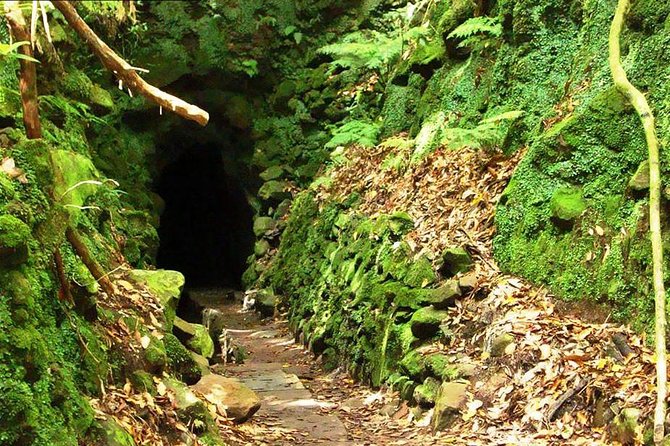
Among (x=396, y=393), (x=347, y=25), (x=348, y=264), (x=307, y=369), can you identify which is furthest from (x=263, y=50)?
(x=396, y=393)

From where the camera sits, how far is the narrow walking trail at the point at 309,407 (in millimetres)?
5711

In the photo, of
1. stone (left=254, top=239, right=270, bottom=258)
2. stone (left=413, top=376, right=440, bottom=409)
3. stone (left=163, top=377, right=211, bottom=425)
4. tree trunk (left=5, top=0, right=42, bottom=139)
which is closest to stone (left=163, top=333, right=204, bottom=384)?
stone (left=163, top=377, right=211, bottom=425)

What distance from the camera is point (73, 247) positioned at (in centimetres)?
474

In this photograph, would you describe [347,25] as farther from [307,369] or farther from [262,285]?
[307,369]

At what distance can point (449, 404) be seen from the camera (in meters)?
5.36

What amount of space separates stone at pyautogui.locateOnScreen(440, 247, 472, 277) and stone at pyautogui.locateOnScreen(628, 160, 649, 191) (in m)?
2.02

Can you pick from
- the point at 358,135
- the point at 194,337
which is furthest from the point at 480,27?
the point at 194,337

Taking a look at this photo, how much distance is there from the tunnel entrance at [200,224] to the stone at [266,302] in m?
7.22

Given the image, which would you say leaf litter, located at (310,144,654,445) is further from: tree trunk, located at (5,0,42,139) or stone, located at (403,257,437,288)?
Answer: tree trunk, located at (5,0,42,139)

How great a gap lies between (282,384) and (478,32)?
Answer: 579 centimetres

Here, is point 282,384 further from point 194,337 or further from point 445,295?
point 445,295

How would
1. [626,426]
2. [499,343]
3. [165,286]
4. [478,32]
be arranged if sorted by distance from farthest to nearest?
1. [478,32]
2. [165,286]
3. [499,343]
4. [626,426]

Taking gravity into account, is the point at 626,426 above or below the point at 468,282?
below

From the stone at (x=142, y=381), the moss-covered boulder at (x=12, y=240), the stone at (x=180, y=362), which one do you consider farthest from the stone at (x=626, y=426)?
the moss-covered boulder at (x=12, y=240)
